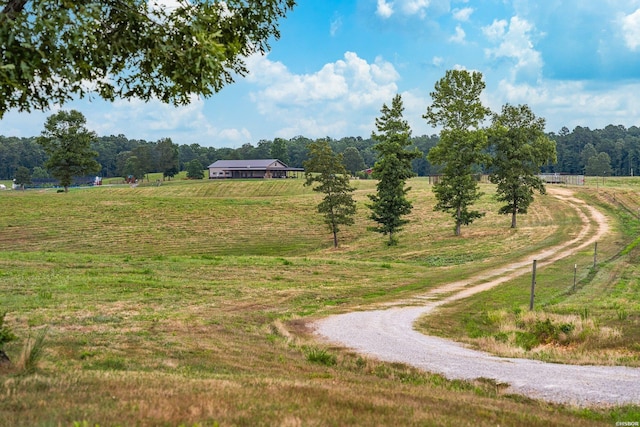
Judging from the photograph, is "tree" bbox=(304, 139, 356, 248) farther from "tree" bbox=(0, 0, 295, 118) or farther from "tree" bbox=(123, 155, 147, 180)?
"tree" bbox=(123, 155, 147, 180)

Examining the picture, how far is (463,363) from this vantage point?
14.7 metres

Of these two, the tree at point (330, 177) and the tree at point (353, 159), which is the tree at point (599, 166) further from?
the tree at point (330, 177)

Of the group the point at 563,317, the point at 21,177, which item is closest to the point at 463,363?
the point at 563,317

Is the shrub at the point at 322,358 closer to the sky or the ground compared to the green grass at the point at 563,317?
closer to the sky

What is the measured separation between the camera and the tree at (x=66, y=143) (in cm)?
9469

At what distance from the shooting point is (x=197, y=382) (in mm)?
9602

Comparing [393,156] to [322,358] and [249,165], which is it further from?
[249,165]

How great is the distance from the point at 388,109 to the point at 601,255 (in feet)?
75.9

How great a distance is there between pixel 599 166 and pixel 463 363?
16141 centimetres

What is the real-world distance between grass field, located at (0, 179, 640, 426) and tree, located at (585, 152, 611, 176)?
100m

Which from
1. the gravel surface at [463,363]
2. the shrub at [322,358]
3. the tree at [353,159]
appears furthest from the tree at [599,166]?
the shrub at [322,358]

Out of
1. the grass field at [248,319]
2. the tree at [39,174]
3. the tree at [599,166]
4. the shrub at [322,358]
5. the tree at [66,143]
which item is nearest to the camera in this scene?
the grass field at [248,319]

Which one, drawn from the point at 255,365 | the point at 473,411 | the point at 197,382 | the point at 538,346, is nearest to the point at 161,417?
the point at 197,382

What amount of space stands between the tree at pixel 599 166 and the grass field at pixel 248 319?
329ft
